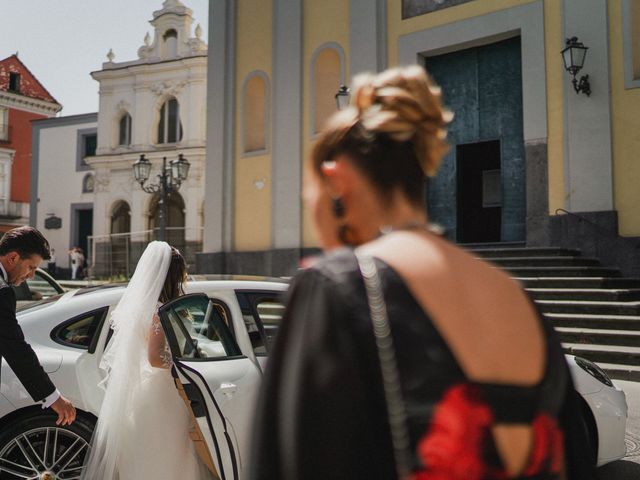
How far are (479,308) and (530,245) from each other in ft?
39.8

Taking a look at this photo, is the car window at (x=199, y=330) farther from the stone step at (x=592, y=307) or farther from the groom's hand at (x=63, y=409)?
the stone step at (x=592, y=307)

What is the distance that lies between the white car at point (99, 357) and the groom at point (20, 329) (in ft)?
1.76

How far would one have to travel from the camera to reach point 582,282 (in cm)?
1063

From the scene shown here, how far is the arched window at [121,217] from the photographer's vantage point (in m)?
34.2

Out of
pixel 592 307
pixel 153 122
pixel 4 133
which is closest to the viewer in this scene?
pixel 592 307

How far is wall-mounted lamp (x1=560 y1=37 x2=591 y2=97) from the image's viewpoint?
38.4 feet

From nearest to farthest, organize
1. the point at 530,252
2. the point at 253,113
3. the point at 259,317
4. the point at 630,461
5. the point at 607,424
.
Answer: the point at 259,317 < the point at 607,424 < the point at 630,461 < the point at 530,252 < the point at 253,113

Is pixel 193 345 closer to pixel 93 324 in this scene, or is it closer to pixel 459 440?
pixel 93 324

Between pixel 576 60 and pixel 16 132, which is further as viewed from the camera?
pixel 16 132

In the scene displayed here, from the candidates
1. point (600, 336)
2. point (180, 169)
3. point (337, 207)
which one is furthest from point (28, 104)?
point (337, 207)

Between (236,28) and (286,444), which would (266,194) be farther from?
(286,444)

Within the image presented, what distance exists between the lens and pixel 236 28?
693 inches

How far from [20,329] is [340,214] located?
2.45 metres

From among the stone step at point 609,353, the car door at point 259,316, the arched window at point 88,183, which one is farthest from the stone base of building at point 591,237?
the arched window at point 88,183
